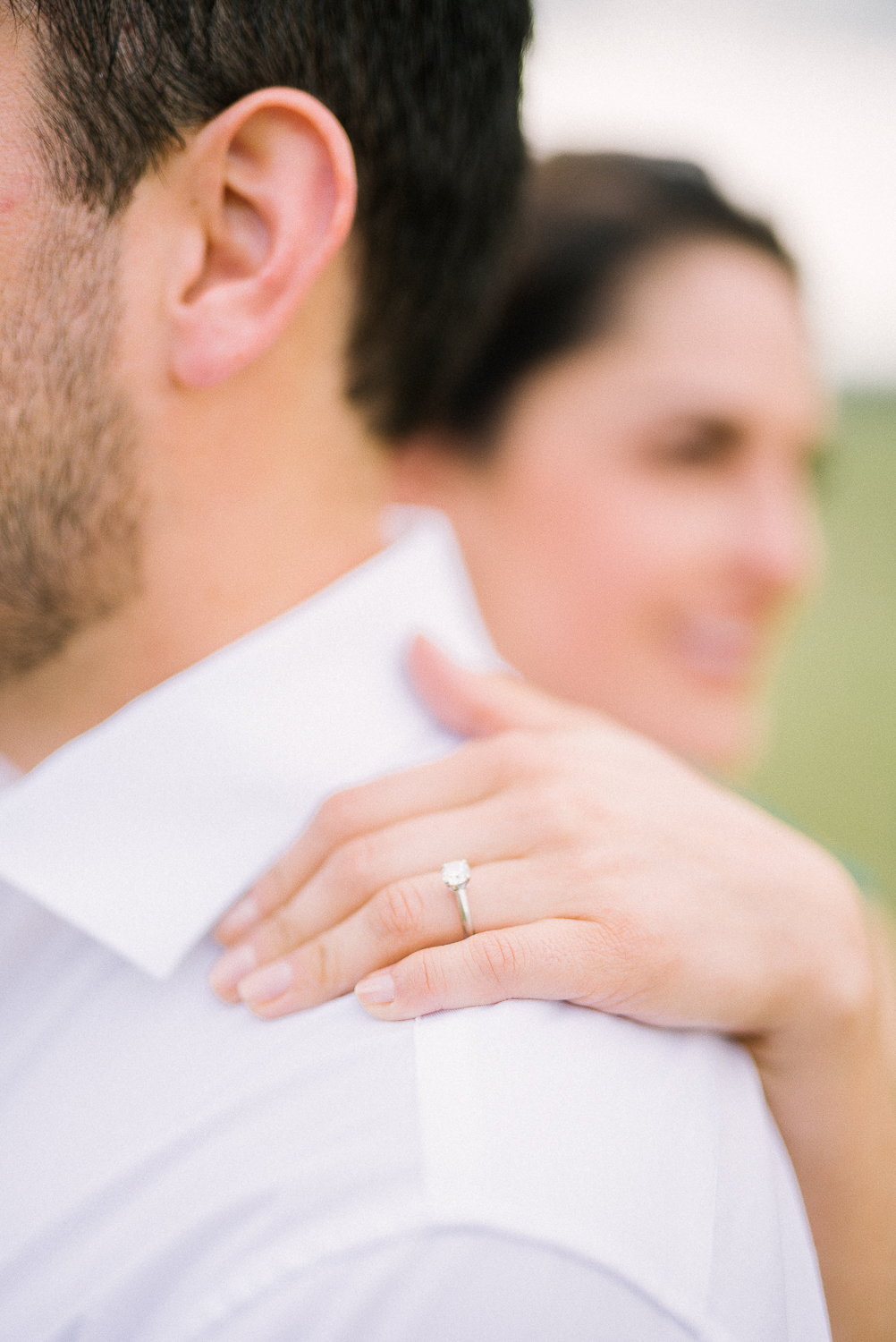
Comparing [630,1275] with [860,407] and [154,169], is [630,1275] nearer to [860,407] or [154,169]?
[154,169]

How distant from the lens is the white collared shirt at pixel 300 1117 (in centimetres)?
61

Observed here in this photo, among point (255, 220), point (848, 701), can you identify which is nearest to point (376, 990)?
point (255, 220)

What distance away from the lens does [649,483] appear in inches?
80.8

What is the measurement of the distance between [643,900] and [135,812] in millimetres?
469

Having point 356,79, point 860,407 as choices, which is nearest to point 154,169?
point 356,79

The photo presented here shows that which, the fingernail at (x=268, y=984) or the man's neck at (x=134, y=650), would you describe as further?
the man's neck at (x=134, y=650)

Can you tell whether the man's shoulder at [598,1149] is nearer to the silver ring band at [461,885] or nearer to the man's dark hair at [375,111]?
the silver ring band at [461,885]

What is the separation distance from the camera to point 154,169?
876 millimetres

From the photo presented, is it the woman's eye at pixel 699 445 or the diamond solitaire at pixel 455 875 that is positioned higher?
the woman's eye at pixel 699 445

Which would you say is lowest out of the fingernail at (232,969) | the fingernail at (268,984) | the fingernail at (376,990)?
the fingernail at (376,990)

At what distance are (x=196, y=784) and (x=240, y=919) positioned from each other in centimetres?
13

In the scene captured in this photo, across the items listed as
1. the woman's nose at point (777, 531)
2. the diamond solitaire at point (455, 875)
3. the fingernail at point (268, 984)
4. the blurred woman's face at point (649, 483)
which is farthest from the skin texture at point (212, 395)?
the woman's nose at point (777, 531)

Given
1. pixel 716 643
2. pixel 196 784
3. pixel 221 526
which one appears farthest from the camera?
pixel 716 643

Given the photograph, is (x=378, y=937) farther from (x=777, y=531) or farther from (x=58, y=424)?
(x=777, y=531)
